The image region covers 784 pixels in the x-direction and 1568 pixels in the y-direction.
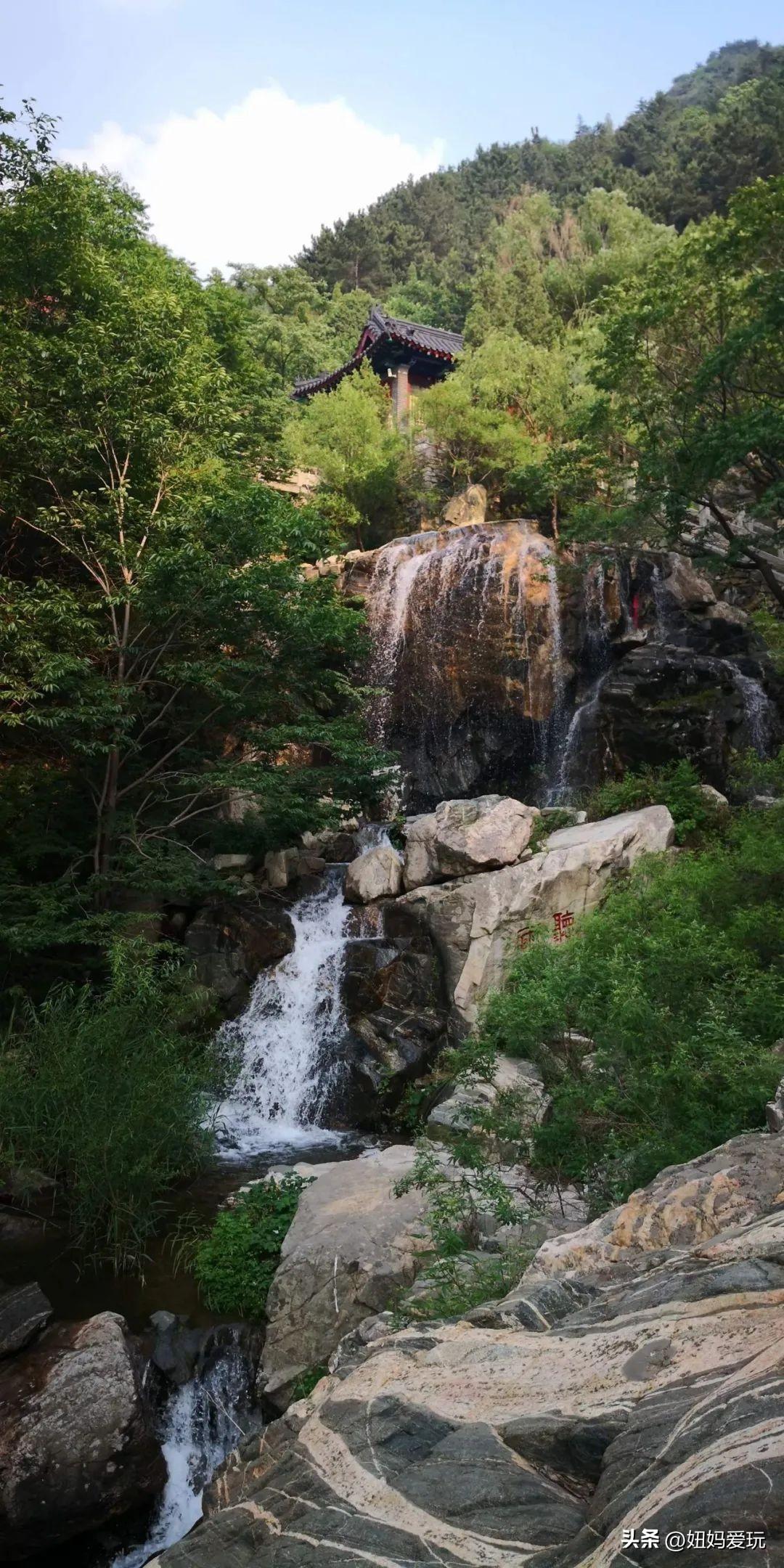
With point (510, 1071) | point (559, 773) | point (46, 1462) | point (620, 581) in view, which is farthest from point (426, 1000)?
point (620, 581)

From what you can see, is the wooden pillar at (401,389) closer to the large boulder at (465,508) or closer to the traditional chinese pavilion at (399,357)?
the traditional chinese pavilion at (399,357)

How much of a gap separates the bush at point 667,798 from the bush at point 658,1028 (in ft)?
12.6

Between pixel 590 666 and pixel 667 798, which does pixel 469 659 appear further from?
pixel 667 798

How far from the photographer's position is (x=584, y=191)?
46.0 metres

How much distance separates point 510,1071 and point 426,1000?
394 cm

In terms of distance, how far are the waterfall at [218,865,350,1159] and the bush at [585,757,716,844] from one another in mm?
3780

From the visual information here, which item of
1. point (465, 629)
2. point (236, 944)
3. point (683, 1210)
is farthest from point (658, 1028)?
point (465, 629)

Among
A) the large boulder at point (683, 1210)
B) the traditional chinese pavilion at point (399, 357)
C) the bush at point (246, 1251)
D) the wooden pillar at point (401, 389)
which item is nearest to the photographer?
the large boulder at point (683, 1210)

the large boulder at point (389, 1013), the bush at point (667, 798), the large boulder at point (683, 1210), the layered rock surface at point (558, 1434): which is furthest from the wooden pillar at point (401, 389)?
the layered rock surface at point (558, 1434)

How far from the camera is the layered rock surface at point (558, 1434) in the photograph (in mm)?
2064

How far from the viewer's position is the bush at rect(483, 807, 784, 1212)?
15.5 ft

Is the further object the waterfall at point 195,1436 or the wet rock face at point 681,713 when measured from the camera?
the wet rock face at point 681,713

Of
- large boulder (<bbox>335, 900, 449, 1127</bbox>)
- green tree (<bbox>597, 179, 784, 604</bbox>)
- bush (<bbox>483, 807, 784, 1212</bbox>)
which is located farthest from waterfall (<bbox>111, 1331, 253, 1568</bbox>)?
green tree (<bbox>597, 179, 784, 604</bbox>)

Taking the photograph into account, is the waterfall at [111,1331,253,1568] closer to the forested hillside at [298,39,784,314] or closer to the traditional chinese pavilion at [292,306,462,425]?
the traditional chinese pavilion at [292,306,462,425]
